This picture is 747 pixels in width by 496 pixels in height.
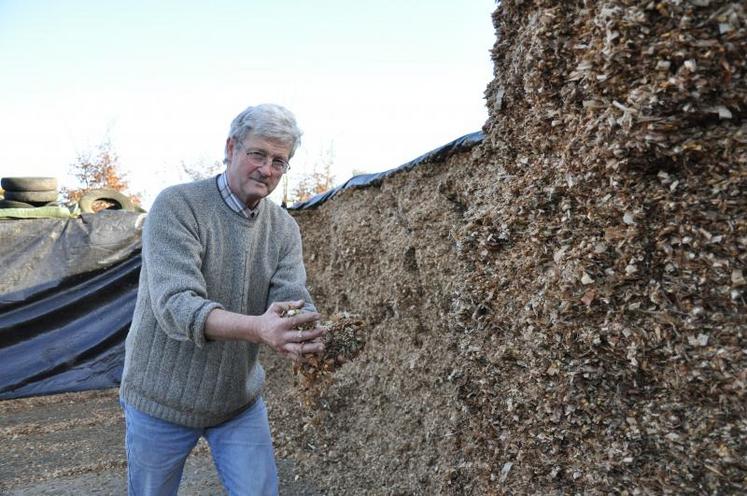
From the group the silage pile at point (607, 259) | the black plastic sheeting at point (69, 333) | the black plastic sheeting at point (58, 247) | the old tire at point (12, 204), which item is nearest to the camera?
the silage pile at point (607, 259)

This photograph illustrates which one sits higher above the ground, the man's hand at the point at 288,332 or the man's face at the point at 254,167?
the man's face at the point at 254,167

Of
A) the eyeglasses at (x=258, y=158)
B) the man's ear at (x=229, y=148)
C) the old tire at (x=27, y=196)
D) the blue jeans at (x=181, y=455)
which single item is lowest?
the blue jeans at (x=181, y=455)

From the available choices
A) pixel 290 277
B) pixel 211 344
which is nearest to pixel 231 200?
pixel 290 277

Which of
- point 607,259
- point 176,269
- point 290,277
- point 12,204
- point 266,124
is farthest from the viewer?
point 12,204

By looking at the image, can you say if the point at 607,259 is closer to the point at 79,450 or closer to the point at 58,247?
the point at 79,450

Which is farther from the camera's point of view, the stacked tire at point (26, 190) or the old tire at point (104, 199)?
the stacked tire at point (26, 190)

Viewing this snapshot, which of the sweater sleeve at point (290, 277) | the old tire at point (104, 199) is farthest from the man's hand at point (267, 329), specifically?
the old tire at point (104, 199)

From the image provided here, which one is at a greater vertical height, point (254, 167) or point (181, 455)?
point (254, 167)

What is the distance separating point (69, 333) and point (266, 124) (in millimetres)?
5252

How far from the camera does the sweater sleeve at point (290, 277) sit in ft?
7.77

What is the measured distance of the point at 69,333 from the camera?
6.28 meters

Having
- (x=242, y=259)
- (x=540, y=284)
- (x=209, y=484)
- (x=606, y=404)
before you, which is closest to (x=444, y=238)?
(x=242, y=259)

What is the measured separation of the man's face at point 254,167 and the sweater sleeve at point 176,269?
0.72 ft

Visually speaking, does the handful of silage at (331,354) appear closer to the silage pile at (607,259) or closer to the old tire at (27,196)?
the silage pile at (607,259)
